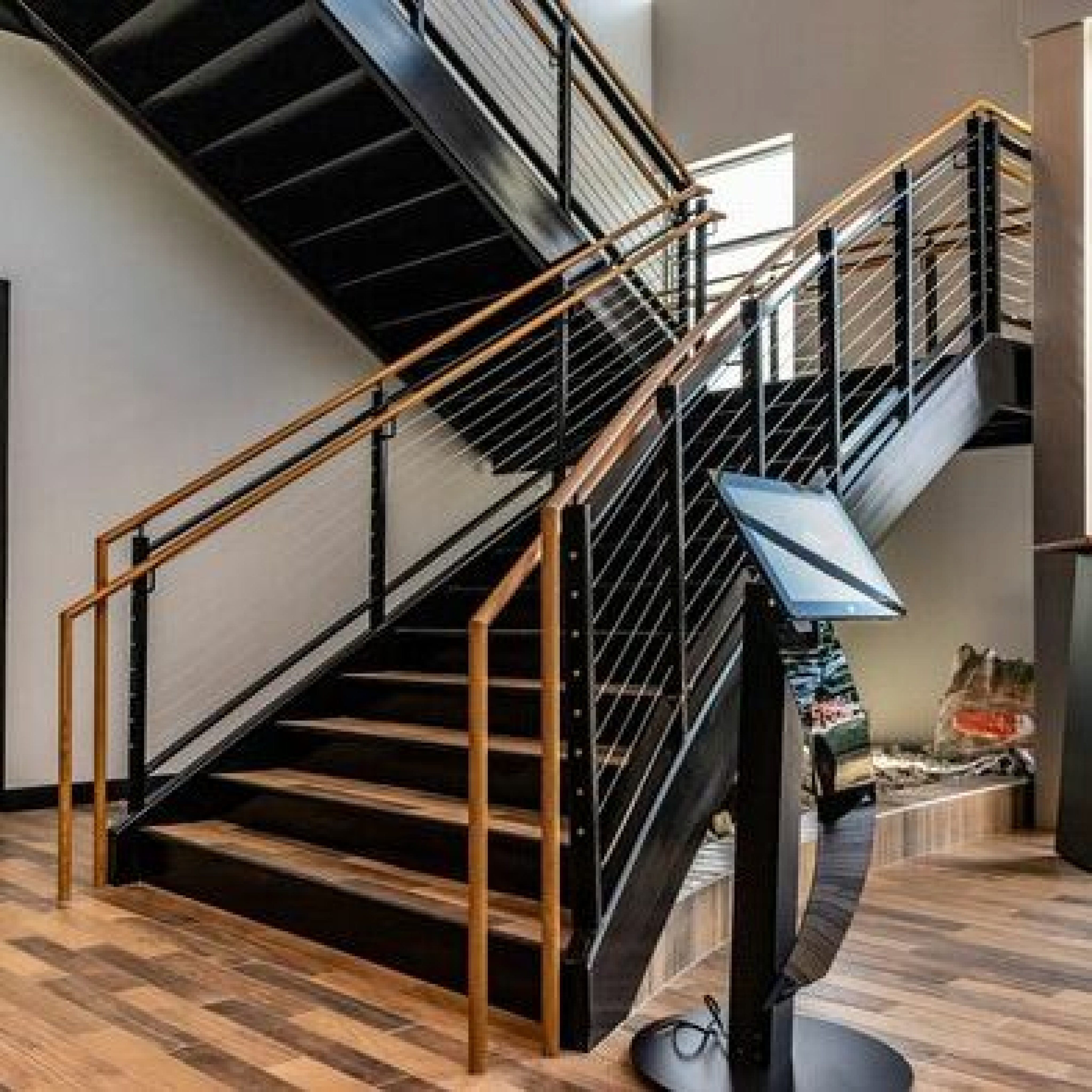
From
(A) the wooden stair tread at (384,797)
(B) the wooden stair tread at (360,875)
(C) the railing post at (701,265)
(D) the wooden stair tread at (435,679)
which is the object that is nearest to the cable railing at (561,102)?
(C) the railing post at (701,265)

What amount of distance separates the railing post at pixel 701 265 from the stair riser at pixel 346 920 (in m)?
3.08

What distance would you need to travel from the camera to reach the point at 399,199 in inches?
220

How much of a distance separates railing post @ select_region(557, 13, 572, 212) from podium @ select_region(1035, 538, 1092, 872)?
9.75 feet

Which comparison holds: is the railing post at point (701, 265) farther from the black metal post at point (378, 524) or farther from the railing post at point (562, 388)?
the black metal post at point (378, 524)

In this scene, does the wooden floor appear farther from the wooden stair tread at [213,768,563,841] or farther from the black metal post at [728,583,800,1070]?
the wooden stair tread at [213,768,563,841]

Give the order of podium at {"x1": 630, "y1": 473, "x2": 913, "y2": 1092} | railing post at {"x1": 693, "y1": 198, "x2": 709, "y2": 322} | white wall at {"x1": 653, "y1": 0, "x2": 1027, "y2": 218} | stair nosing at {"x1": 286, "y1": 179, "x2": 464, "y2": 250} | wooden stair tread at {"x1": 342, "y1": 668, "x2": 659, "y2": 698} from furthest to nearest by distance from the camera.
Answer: white wall at {"x1": 653, "y1": 0, "x2": 1027, "y2": 218}
railing post at {"x1": 693, "y1": 198, "x2": 709, "y2": 322}
stair nosing at {"x1": 286, "y1": 179, "x2": 464, "y2": 250}
wooden stair tread at {"x1": 342, "y1": 668, "x2": 659, "y2": 698}
podium at {"x1": 630, "y1": 473, "x2": 913, "y2": 1092}

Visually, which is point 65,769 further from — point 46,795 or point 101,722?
point 46,795

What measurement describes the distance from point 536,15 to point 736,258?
1.94 m

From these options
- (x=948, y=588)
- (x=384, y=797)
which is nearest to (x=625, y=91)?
(x=948, y=588)

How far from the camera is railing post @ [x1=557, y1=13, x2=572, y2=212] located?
5.43 metres

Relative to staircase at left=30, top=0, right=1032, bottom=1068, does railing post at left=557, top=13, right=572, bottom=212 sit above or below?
above

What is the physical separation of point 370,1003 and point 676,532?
4.55 ft

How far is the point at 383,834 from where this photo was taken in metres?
3.94

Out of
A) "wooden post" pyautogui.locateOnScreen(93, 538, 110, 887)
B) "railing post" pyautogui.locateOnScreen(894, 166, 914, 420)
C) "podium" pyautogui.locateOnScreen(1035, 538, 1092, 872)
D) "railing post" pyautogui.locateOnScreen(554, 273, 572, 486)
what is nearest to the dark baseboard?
"wooden post" pyautogui.locateOnScreen(93, 538, 110, 887)
